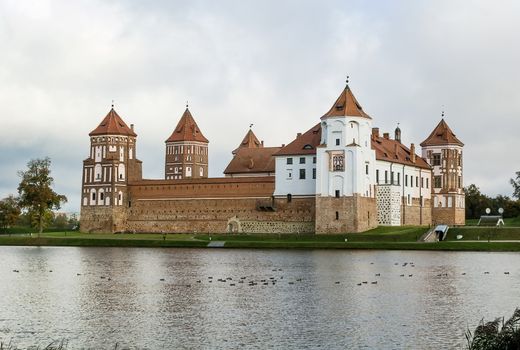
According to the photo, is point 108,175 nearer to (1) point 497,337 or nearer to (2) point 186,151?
(2) point 186,151

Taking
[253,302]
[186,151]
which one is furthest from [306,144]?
[253,302]

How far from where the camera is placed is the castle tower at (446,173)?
320ft

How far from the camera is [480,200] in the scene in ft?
368

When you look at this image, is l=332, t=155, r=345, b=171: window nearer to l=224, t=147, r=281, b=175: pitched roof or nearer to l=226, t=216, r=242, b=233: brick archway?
l=226, t=216, r=242, b=233: brick archway

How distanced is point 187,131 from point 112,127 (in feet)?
93.6

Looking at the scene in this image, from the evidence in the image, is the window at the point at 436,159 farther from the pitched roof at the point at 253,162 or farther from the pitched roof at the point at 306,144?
the pitched roof at the point at 306,144

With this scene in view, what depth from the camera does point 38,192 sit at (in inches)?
3403

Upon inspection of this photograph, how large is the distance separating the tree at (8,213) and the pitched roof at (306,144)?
29.4 meters

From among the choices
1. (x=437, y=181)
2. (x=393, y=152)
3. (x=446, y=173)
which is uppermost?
(x=393, y=152)

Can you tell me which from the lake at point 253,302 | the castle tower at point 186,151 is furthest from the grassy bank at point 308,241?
the castle tower at point 186,151

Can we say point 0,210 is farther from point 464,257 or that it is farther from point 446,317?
point 446,317

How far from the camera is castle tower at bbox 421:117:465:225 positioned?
9769cm

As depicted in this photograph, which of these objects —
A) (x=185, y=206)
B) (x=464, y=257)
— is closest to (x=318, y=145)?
(x=185, y=206)

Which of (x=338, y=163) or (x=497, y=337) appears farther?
(x=338, y=163)
